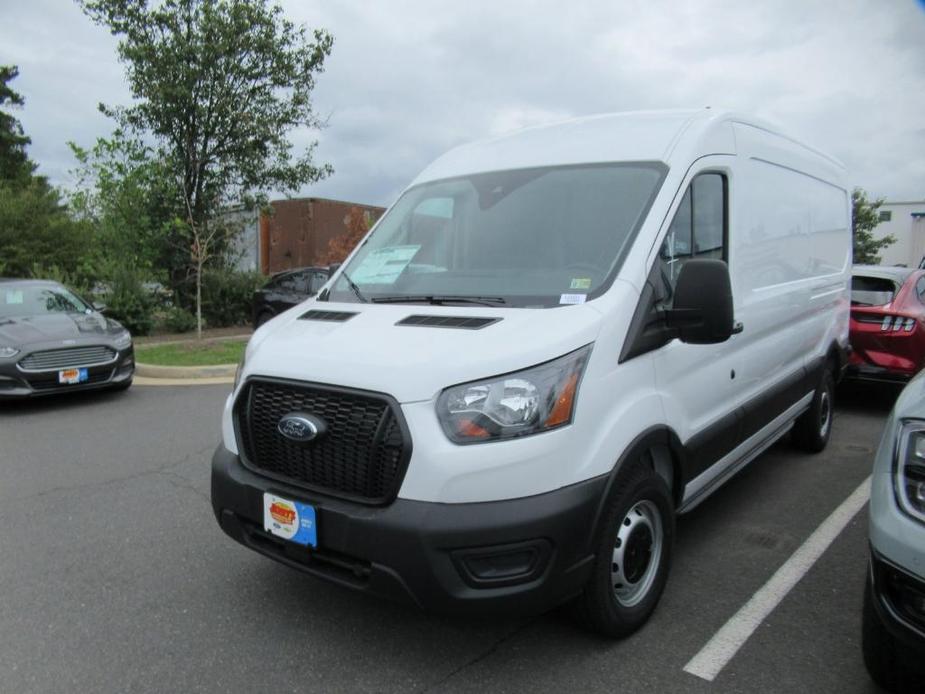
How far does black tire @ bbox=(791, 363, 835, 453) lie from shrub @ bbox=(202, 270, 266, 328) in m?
13.1

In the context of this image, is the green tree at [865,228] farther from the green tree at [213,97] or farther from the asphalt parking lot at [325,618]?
the asphalt parking lot at [325,618]

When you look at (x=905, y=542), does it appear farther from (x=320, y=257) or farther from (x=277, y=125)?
(x=320, y=257)

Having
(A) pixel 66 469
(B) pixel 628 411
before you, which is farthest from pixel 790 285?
(A) pixel 66 469

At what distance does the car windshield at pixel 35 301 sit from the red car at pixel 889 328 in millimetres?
8987

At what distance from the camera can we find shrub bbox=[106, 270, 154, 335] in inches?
531

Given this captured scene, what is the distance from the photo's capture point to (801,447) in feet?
18.1

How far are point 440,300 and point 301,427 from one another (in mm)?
861

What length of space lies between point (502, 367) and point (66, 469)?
14.5 feet

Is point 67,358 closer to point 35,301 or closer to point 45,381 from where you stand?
point 45,381

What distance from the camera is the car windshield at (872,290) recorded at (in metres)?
6.89

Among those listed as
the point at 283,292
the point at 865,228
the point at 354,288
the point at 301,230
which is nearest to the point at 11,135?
the point at 301,230

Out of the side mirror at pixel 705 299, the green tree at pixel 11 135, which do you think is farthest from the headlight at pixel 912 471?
the green tree at pixel 11 135

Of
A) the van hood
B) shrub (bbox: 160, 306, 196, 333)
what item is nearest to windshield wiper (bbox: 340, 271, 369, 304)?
the van hood

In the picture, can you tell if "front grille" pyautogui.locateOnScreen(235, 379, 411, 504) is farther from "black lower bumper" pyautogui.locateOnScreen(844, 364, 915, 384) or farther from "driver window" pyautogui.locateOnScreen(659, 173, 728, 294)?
"black lower bumper" pyautogui.locateOnScreen(844, 364, 915, 384)
